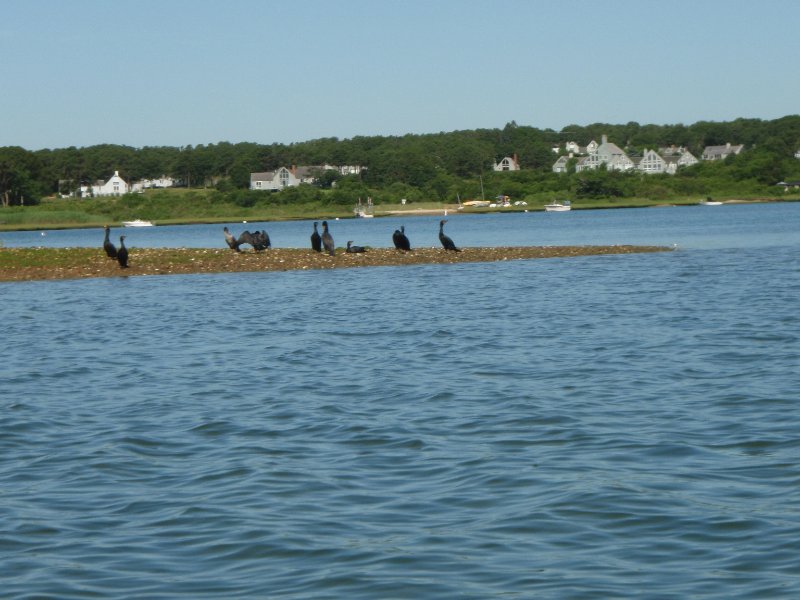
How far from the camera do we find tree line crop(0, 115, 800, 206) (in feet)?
461

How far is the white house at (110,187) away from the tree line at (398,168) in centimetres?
252

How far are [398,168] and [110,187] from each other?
46664 mm

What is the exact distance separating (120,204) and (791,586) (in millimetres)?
128988

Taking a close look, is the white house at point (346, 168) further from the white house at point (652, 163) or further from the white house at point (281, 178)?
the white house at point (652, 163)

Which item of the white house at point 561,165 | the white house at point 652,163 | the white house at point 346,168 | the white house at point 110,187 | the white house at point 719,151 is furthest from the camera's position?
the white house at point 719,151

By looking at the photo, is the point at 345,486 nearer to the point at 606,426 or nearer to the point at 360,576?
the point at 360,576

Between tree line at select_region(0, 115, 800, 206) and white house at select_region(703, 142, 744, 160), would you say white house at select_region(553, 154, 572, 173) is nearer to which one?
tree line at select_region(0, 115, 800, 206)

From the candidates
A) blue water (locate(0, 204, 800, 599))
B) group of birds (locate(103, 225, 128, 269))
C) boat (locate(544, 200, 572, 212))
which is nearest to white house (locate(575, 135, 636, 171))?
boat (locate(544, 200, 572, 212))

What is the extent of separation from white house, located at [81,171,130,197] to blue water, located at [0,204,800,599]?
154m

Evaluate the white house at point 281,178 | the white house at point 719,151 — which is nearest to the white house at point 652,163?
the white house at point 719,151

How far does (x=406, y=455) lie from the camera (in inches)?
444

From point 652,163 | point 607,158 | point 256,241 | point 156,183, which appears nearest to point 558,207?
point 607,158

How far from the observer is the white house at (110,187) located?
173387 mm

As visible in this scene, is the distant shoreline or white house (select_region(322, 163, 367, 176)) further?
white house (select_region(322, 163, 367, 176))
